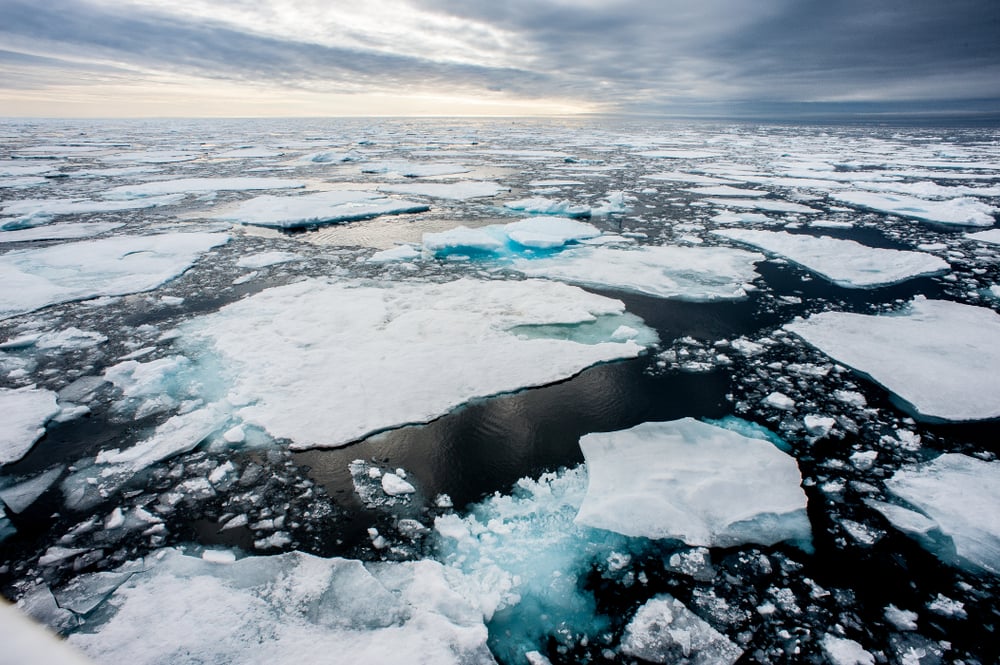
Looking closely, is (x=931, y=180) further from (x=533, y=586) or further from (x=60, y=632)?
(x=60, y=632)

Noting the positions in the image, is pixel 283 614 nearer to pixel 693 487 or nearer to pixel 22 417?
pixel 693 487

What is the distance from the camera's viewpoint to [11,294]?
448cm

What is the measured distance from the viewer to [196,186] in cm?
1083

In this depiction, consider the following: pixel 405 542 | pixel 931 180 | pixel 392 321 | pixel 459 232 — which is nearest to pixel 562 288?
pixel 392 321

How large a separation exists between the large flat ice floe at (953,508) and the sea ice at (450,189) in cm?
858

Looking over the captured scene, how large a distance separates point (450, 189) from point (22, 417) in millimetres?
8878

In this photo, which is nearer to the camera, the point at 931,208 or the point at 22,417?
the point at 22,417

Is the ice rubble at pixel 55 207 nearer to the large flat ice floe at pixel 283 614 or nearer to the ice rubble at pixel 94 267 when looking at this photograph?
the ice rubble at pixel 94 267

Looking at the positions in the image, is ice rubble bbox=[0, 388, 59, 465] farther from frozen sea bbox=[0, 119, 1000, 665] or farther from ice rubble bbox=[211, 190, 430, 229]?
ice rubble bbox=[211, 190, 430, 229]

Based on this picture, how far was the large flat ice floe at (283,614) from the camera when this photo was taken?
1.56 meters

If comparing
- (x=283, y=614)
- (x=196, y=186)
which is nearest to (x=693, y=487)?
(x=283, y=614)

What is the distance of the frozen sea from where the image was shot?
5.59 ft

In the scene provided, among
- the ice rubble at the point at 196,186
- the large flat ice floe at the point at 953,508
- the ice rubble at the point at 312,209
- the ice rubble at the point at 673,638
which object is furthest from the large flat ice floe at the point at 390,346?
the ice rubble at the point at 196,186

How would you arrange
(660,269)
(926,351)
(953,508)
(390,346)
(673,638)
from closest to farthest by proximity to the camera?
(673,638) → (953,508) → (926,351) → (390,346) → (660,269)
